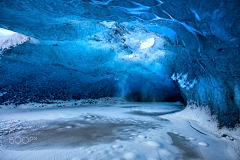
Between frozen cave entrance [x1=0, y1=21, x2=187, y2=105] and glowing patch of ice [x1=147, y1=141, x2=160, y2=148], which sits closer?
glowing patch of ice [x1=147, y1=141, x2=160, y2=148]

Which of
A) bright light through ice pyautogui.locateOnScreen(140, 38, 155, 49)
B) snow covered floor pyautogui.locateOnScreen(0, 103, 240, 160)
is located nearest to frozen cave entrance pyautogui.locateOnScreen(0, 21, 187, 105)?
bright light through ice pyautogui.locateOnScreen(140, 38, 155, 49)

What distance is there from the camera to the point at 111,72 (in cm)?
770

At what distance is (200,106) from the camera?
127 inches

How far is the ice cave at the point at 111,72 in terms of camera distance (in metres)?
1.53

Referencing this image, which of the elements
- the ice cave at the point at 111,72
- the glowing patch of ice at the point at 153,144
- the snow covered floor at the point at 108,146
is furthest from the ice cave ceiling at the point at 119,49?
the glowing patch of ice at the point at 153,144

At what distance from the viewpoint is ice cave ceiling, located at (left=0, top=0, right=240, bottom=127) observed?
202 cm

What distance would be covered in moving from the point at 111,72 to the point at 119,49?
2.07 meters

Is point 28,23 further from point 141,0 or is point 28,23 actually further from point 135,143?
point 135,143

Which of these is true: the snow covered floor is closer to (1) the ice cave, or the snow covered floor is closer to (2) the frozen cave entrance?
(1) the ice cave

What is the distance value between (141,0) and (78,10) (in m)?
1.53

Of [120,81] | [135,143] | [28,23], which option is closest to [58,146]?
[135,143]

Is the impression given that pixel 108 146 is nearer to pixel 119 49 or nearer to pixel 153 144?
pixel 153 144

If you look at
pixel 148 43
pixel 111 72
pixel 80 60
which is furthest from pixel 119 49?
pixel 111 72

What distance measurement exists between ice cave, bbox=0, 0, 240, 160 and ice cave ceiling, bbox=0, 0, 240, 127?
21mm
